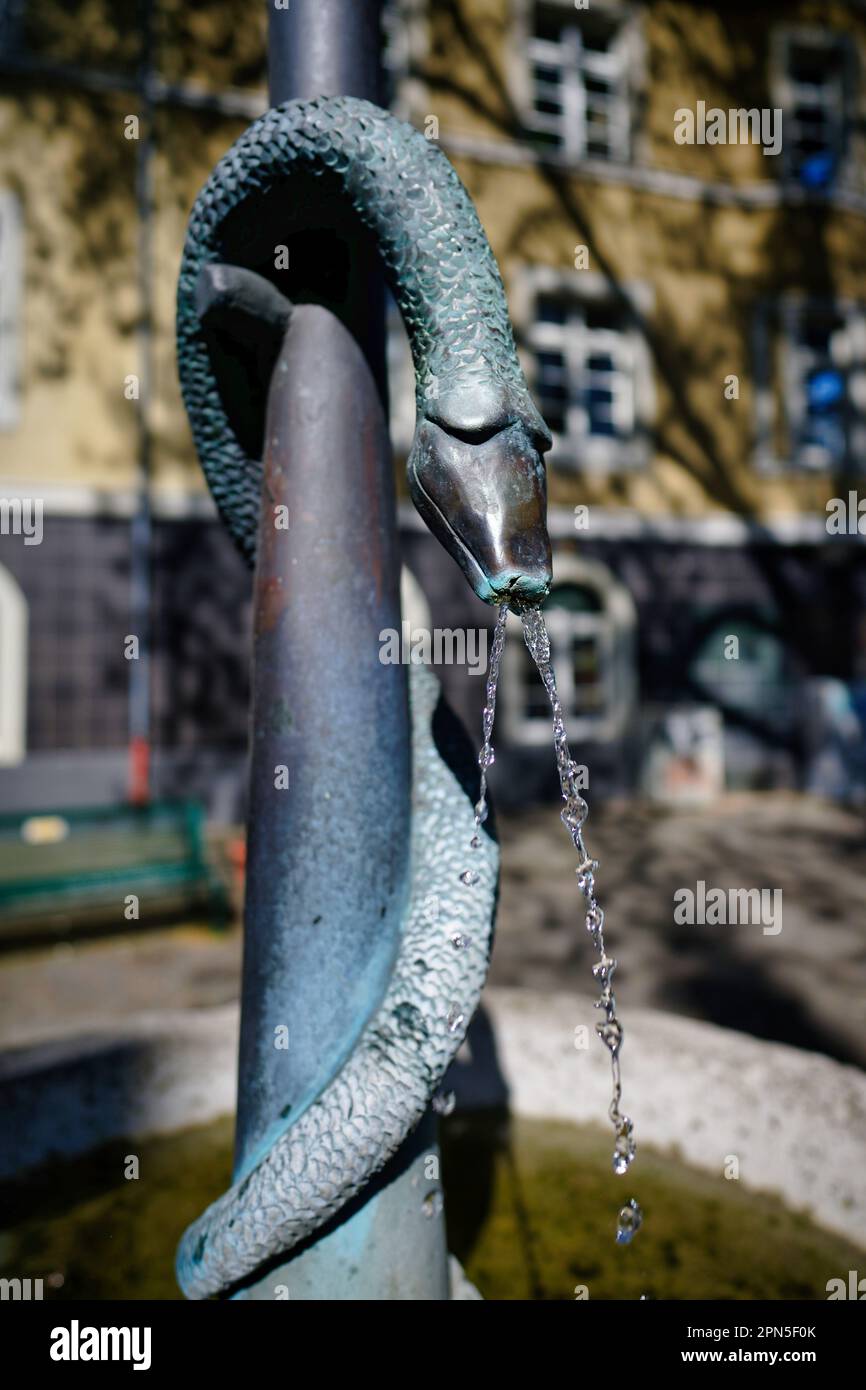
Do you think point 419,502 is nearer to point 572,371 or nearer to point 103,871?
point 103,871

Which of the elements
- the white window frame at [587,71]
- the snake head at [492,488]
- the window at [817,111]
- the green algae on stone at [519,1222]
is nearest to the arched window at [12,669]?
the green algae on stone at [519,1222]

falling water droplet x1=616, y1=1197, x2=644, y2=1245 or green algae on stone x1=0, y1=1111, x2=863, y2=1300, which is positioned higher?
falling water droplet x1=616, y1=1197, x2=644, y2=1245

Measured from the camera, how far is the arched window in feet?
25.6

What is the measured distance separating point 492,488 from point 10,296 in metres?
8.48

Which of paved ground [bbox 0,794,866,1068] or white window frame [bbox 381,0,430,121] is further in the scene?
white window frame [bbox 381,0,430,121]

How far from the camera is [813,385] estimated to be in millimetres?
10930

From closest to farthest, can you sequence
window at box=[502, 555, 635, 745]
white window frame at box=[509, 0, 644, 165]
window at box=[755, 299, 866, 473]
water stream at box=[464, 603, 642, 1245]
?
1. water stream at box=[464, 603, 642, 1245]
2. window at box=[502, 555, 635, 745]
3. white window frame at box=[509, 0, 644, 165]
4. window at box=[755, 299, 866, 473]

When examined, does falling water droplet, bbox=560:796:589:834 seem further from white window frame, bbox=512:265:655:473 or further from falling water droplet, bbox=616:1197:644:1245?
white window frame, bbox=512:265:655:473

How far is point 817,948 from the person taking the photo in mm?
5051

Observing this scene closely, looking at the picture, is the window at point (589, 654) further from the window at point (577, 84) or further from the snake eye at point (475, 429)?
the snake eye at point (475, 429)

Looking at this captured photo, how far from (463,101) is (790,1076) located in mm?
10239

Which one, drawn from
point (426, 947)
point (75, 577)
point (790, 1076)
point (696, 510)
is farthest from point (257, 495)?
point (696, 510)

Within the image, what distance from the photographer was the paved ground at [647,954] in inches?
160

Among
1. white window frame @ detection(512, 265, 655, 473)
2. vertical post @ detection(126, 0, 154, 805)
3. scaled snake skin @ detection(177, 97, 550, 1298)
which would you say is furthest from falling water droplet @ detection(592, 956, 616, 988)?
white window frame @ detection(512, 265, 655, 473)
